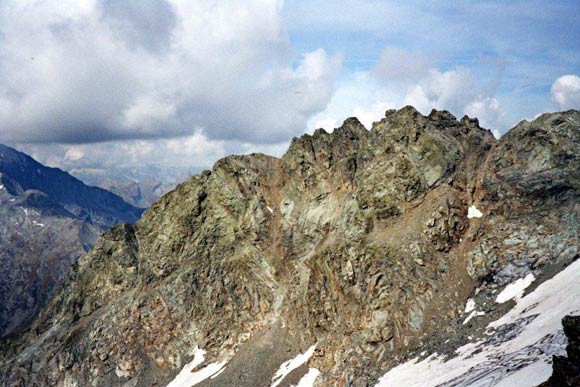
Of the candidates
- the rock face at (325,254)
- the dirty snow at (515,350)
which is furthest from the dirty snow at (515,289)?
the dirty snow at (515,350)

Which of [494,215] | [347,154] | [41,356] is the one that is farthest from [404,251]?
[41,356]

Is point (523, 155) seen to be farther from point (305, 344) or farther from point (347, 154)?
point (305, 344)

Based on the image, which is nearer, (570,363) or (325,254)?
(570,363)

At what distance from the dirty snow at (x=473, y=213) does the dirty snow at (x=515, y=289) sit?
1500cm

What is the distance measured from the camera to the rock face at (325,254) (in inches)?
2470

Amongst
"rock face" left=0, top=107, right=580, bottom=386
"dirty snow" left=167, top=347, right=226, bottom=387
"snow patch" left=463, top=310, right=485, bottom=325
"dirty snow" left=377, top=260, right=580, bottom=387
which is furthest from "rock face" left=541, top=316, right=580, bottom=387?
"dirty snow" left=167, top=347, right=226, bottom=387

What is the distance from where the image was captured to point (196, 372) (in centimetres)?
8256

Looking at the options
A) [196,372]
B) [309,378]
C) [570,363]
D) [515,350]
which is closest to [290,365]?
[309,378]

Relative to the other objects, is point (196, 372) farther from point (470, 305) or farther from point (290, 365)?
point (470, 305)

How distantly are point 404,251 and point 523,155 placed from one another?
87.1 feet

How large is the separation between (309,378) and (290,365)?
6913mm

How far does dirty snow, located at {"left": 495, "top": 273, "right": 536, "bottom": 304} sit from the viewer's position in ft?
179

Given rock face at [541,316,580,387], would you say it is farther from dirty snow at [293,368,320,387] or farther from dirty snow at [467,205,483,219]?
dirty snow at [467,205,483,219]

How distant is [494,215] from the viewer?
6812cm
